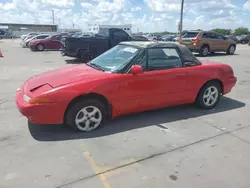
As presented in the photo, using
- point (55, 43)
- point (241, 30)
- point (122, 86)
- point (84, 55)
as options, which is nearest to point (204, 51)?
point (84, 55)

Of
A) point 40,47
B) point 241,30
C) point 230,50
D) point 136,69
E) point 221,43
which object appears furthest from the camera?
point 241,30

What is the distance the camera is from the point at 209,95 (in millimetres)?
5391

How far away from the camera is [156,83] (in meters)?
4.57

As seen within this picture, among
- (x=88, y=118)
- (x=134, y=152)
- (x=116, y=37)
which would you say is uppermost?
(x=116, y=37)

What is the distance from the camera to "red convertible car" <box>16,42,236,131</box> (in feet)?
12.6

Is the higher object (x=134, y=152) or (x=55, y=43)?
(x=55, y=43)

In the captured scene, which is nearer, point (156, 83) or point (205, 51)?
point (156, 83)

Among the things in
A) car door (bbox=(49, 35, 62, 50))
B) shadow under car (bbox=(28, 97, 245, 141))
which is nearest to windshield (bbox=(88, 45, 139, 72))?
shadow under car (bbox=(28, 97, 245, 141))

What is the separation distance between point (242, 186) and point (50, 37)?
22008 millimetres

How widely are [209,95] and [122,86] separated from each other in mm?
2245

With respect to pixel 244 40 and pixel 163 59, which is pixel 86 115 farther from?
pixel 244 40

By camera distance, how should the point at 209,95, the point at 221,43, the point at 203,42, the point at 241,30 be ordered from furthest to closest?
the point at 241,30 → the point at 221,43 → the point at 203,42 → the point at 209,95

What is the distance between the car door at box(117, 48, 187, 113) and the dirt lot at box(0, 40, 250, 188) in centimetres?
36

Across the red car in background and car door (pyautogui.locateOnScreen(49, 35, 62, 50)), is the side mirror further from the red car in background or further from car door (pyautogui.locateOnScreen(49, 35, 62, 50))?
car door (pyautogui.locateOnScreen(49, 35, 62, 50))
